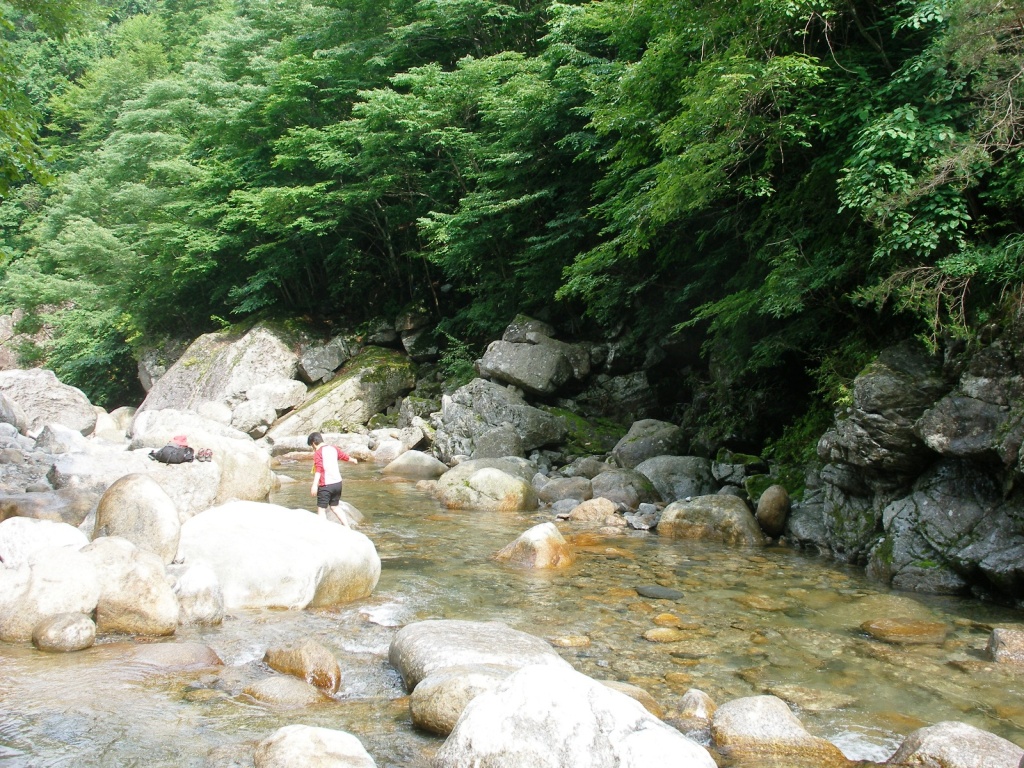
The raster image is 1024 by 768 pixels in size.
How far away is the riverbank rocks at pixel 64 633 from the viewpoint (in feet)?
17.4

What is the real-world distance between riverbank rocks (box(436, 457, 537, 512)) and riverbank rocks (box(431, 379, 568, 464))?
122 inches

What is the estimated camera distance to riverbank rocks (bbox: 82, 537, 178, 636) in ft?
18.8

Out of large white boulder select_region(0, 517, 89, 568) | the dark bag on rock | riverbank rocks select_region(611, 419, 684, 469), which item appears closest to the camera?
large white boulder select_region(0, 517, 89, 568)

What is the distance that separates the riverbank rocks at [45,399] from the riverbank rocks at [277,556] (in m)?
15.4

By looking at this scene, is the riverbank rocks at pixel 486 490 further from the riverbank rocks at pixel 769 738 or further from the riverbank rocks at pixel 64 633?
the riverbank rocks at pixel 769 738

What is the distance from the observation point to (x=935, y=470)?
27.1ft

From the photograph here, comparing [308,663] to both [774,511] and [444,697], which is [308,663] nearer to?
[444,697]

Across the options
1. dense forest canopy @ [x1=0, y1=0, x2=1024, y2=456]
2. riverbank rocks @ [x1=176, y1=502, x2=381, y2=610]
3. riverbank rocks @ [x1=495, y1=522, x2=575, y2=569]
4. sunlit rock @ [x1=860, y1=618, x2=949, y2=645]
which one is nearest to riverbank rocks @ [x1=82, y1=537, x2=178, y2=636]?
riverbank rocks @ [x1=176, y1=502, x2=381, y2=610]

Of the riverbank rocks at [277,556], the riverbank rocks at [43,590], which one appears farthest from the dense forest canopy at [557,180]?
the riverbank rocks at [277,556]

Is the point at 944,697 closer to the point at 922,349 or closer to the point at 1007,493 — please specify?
the point at 1007,493

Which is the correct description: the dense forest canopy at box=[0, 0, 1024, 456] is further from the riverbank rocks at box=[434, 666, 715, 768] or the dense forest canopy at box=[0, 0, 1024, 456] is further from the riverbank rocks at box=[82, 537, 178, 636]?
the riverbank rocks at box=[434, 666, 715, 768]

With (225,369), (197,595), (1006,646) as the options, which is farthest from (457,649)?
(225,369)

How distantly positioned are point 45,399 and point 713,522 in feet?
61.1

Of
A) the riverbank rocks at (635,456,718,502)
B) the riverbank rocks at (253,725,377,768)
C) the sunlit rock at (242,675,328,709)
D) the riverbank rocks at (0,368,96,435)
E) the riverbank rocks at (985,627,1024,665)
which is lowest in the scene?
the riverbank rocks at (0,368,96,435)
